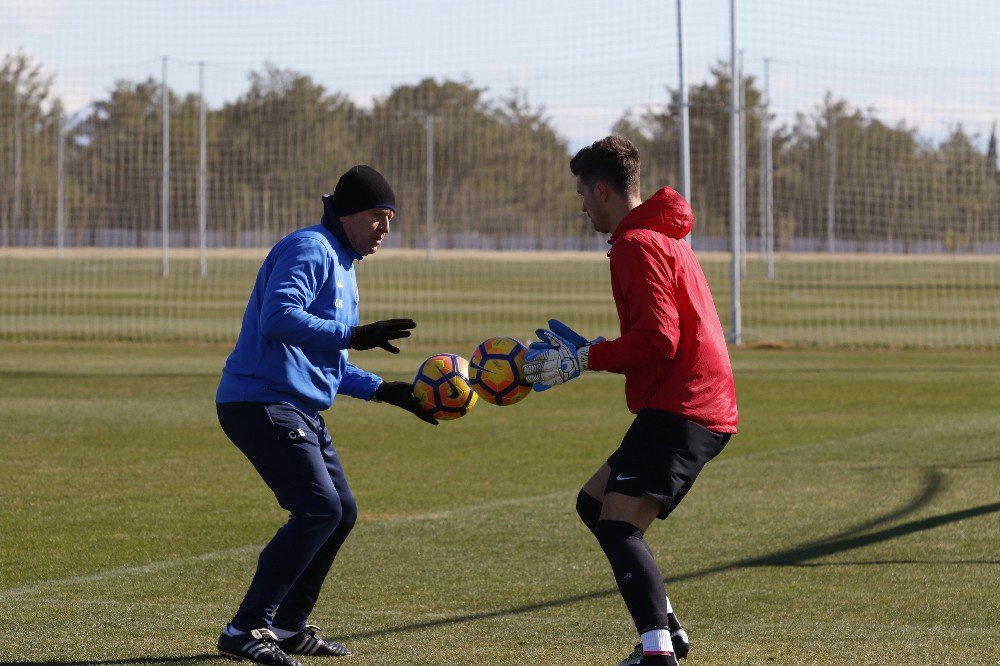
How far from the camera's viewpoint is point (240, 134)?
31094 mm

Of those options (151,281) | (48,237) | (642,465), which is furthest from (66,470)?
(151,281)

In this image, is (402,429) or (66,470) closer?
(66,470)

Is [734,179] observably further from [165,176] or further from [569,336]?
[569,336]

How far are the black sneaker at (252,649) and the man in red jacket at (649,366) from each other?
1380mm

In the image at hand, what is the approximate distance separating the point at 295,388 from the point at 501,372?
84cm

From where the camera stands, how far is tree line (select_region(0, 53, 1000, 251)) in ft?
97.9

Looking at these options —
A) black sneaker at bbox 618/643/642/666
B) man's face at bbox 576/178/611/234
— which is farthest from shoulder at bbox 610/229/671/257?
black sneaker at bbox 618/643/642/666

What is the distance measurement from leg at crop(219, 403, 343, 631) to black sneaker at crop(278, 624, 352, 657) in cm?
20

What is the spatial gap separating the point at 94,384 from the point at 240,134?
1307 cm

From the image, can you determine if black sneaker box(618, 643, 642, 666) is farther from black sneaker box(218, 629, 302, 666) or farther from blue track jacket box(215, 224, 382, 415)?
blue track jacket box(215, 224, 382, 415)

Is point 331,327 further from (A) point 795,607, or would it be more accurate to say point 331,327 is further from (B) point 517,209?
(B) point 517,209

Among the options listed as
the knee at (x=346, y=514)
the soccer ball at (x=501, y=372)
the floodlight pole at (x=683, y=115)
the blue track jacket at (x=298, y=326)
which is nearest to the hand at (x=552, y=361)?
the soccer ball at (x=501, y=372)

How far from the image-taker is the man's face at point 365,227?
635 centimetres

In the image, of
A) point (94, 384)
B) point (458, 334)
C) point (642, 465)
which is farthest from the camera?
point (458, 334)
